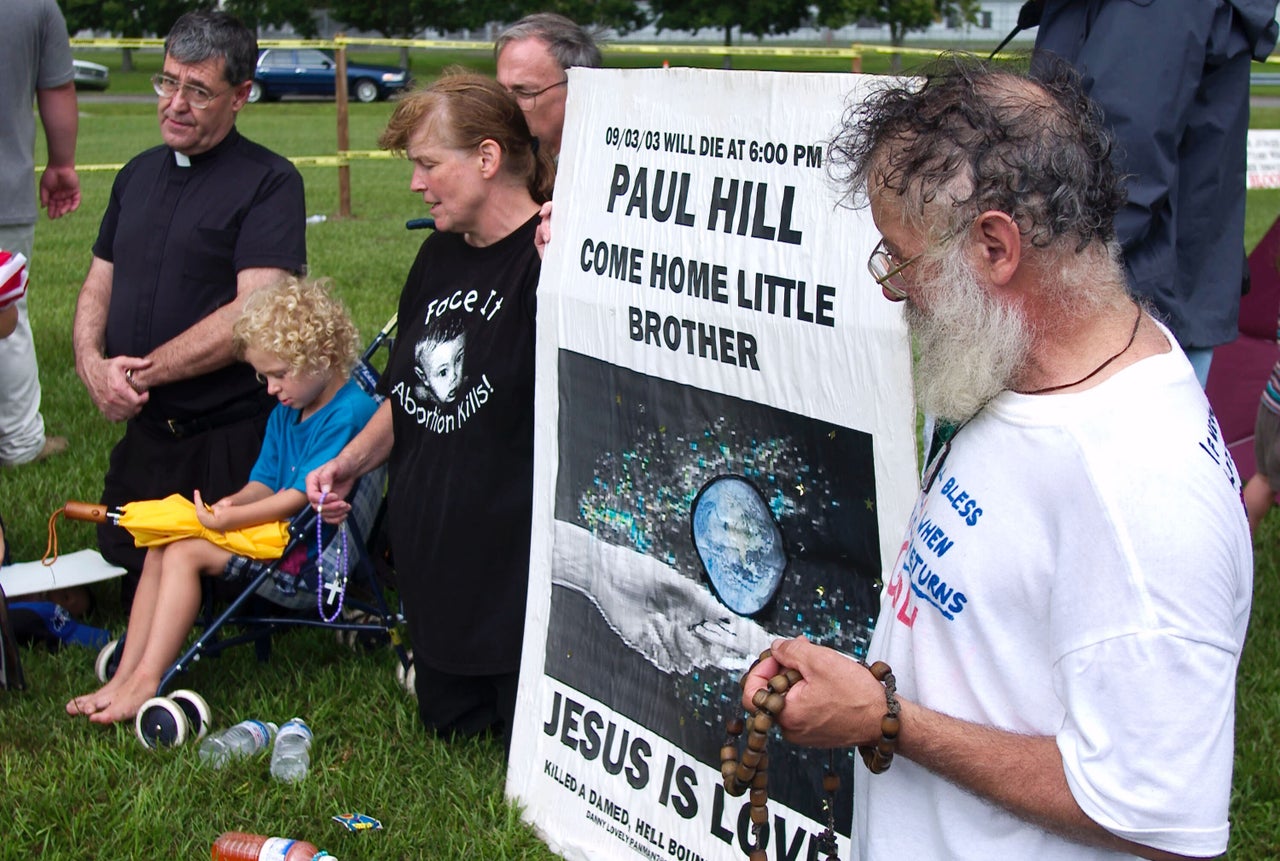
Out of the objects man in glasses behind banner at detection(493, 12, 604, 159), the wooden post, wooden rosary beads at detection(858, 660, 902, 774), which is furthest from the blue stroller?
the wooden post

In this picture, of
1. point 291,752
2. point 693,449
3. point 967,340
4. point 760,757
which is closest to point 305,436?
point 291,752

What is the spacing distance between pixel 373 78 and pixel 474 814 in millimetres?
35223

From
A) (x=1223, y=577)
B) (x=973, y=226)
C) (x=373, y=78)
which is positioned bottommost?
(x=373, y=78)

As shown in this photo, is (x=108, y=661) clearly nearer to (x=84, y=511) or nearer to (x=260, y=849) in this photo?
(x=84, y=511)

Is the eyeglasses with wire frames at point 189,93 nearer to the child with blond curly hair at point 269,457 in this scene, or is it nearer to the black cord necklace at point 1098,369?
the child with blond curly hair at point 269,457

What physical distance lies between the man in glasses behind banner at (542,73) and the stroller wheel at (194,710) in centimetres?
191

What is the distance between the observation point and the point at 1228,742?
1.44 metres

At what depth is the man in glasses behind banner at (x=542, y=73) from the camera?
4.28 metres

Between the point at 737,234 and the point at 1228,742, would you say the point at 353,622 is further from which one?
the point at 1228,742

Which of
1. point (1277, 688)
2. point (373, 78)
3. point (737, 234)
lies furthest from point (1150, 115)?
point (373, 78)

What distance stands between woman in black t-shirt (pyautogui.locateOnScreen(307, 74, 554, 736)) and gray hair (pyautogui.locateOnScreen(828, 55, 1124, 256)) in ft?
6.29

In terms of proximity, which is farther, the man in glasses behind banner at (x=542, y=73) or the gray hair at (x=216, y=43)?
the gray hair at (x=216, y=43)

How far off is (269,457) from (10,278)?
95 centimetres

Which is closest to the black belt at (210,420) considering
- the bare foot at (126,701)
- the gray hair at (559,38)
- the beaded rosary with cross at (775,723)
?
the bare foot at (126,701)
